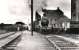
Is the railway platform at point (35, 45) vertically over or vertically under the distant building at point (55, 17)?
under

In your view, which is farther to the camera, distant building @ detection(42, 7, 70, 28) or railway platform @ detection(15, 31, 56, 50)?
distant building @ detection(42, 7, 70, 28)

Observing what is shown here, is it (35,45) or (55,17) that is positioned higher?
(55,17)

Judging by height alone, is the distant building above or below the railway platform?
above

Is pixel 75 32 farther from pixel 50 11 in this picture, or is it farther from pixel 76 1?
pixel 50 11

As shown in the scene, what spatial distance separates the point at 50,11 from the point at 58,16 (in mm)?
9243

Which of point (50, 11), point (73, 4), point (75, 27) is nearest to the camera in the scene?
point (75, 27)

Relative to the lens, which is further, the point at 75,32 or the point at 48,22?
the point at 48,22

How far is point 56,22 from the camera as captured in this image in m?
92.0

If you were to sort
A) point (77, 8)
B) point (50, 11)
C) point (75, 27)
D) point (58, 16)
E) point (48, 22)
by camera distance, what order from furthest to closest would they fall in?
point (50, 11)
point (58, 16)
point (48, 22)
point (77, 8)
point (75, 27)

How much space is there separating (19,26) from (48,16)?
21.6 m

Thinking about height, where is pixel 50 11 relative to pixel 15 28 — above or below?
above

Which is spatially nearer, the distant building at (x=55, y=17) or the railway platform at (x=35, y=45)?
the railway platform at (x=35, y=45)

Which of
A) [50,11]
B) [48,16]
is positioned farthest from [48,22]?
[50,11]

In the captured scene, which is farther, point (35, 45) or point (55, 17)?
point (55, 17)
